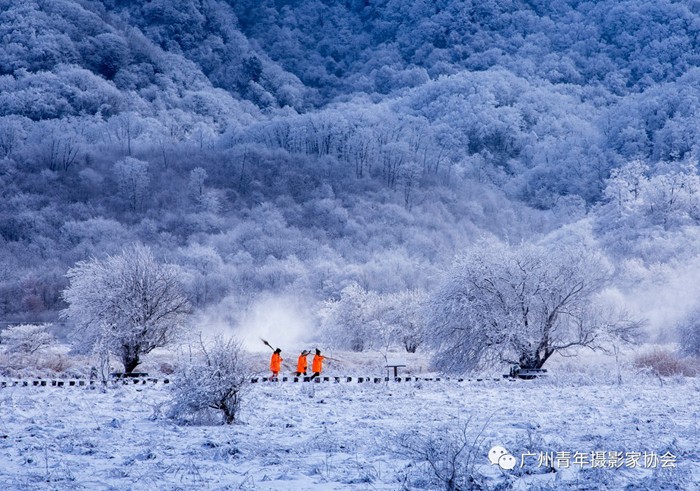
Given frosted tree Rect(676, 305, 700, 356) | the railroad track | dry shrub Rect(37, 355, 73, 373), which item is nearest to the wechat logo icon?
the railroad track

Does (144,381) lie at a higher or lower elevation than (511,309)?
lower

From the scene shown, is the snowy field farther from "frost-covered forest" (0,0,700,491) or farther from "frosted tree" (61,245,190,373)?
"frosted tree" (61,245,190,373)

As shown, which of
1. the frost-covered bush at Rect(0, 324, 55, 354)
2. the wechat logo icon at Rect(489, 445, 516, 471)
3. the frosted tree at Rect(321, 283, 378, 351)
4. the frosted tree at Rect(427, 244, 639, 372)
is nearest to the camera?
the wechat logo icon at Rect(489, 445, 516, 471)

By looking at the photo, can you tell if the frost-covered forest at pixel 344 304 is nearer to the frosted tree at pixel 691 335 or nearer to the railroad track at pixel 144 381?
the frosted tree at pixel 691 335

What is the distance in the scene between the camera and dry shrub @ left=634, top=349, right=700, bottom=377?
31.6 metres

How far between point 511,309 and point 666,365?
9420 mm

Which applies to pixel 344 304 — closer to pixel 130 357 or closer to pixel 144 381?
pixel 130 357

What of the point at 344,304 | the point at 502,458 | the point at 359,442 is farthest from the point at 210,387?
the point at 344,304

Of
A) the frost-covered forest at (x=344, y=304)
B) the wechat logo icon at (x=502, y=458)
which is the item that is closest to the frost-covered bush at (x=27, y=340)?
the frost-covered forest at (x=344, y=304)

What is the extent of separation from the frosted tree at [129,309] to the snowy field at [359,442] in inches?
405

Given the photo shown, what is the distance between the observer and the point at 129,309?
31.9 m

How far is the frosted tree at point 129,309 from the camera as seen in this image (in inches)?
1247

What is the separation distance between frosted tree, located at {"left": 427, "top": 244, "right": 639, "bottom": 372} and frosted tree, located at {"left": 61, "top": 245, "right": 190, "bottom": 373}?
11828 millimetres

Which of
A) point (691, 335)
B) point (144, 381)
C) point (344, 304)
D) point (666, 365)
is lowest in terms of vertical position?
point (144, 381)
